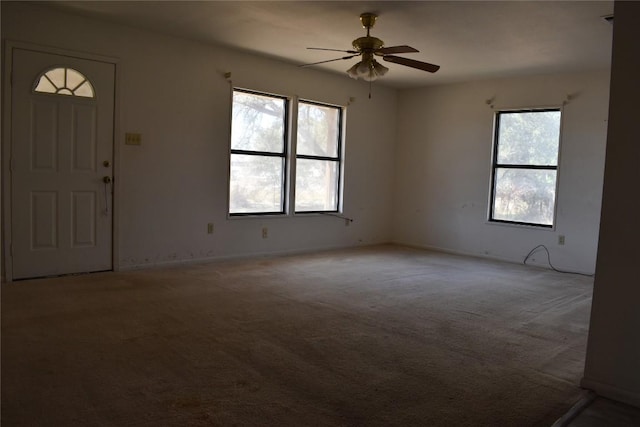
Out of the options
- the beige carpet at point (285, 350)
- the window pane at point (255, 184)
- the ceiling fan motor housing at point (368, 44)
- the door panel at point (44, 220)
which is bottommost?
the beige carpet at point (285, 350)

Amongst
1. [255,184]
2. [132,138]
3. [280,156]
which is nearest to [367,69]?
[280,156]

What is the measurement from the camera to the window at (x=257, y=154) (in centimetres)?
602

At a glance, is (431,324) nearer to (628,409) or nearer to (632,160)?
(628,409)

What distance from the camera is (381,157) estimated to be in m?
7.80

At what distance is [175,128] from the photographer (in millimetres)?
5410

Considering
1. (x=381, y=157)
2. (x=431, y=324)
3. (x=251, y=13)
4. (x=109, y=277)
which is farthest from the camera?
(x=381, y=157)

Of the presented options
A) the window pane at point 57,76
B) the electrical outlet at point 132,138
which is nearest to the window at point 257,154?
the electrical outlet at point 132,138

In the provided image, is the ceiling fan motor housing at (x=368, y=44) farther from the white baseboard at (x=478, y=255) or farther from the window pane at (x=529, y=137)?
the white baseboard at (x=478, y=255)

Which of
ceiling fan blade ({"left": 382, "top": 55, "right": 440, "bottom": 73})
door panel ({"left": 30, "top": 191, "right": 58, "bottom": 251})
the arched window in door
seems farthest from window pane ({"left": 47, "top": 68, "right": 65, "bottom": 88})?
ceiling fan blade ({"left": 382, "top": 55, "right": 440, "bottom": 73})

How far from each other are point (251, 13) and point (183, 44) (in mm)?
1322

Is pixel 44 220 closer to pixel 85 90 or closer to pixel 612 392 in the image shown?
pixel 85 90

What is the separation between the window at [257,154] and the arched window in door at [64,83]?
1700 mm

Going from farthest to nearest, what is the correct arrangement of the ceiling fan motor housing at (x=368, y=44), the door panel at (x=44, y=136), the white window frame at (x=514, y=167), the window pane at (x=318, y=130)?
the window pane at (x=318, y=130)
the white window frame at (x=514, y=167)
the door panel at (x=44, y=136)
the ceiling fan motor housing at (x=368, y=44)

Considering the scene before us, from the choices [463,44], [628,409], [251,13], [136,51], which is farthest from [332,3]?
[628,409]
